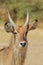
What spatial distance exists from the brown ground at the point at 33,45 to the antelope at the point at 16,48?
7.49ft

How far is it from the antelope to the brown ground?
228cm

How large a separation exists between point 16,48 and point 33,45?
5.16 metres

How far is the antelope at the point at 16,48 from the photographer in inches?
299

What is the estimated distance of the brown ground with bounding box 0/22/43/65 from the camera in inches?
428

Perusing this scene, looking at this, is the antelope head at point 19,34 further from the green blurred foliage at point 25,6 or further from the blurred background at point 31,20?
the green blurred foliage at point 25,6

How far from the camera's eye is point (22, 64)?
7844mm

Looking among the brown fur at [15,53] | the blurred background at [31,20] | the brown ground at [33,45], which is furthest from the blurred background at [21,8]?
the brown fur at [15,53]

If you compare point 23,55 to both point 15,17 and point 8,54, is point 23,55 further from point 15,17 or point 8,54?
point 15,17

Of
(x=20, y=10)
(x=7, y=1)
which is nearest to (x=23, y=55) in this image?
(x=20, y=10)

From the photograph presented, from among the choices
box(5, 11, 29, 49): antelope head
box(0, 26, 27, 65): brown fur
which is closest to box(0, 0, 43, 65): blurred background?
box(0, 26, 27, 65): brown fur

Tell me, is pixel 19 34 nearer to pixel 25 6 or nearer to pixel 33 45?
pixel 33 45

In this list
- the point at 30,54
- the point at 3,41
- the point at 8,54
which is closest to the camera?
the point at 8,54

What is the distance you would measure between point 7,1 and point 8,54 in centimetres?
1171

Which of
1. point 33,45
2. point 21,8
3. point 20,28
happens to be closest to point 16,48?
point 20,28
